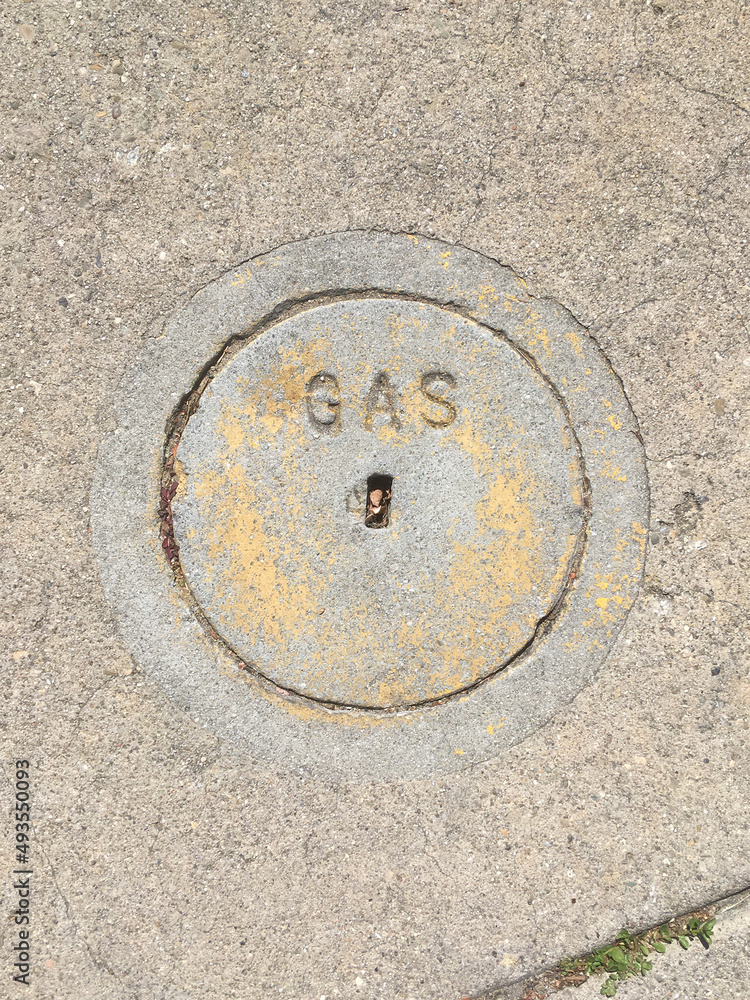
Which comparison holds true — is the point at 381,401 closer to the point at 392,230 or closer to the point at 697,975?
the point at 392,230

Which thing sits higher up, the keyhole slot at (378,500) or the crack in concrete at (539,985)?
the keyhole slot at (378,500)

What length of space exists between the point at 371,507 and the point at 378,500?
33 millimetres

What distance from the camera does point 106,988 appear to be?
229 centimetres

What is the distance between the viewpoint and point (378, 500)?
89.5 inches

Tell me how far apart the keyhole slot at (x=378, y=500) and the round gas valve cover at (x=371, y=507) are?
11mm

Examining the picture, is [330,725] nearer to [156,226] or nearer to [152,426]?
[152,426]

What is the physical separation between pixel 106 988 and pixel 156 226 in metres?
2.50

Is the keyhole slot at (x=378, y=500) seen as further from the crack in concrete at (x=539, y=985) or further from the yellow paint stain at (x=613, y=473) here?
the crack in concrete at (x=539, y=985)

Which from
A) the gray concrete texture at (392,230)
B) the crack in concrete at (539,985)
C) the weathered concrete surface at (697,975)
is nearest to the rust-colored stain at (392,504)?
the gray concrete texture at (392,230)

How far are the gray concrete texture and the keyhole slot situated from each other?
82 cm

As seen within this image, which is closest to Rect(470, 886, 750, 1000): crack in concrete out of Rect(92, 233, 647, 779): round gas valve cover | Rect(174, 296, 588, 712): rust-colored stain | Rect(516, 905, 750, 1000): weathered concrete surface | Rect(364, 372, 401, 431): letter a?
Rect(516, 905, 750, 1000): weathered concrete surface

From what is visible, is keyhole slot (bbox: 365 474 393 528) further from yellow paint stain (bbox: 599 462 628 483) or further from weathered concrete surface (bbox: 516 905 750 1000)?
weathered concrete surface (bbox: 516 905 750 1000)

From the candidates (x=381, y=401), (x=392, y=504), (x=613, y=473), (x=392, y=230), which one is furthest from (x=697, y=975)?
(x=392, y=230)

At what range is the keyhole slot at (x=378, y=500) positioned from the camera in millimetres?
2268
